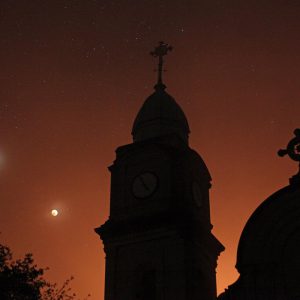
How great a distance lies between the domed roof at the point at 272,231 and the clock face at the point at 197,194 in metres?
6.08

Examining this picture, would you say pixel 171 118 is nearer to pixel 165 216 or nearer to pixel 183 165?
pixel 183 165

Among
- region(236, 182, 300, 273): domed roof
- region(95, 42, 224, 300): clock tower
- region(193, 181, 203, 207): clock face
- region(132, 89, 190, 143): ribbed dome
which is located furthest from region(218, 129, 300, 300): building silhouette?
region(132, 89, 190, 143): ribbed dome

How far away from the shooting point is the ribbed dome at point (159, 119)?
4312 cm

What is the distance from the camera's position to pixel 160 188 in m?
40.2

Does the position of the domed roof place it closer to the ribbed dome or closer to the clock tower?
the clock tower

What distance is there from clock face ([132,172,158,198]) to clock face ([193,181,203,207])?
83.3 inches

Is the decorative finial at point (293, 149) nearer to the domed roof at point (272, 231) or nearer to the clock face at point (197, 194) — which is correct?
the domed roof at point (272, 231)

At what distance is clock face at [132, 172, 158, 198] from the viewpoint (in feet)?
133

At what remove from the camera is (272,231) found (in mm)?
35344

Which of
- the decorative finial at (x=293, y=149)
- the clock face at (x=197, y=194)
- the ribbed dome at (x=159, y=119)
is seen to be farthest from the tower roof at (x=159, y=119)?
the decorative finial at (x=293, y=149)

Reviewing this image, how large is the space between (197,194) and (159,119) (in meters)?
4.25

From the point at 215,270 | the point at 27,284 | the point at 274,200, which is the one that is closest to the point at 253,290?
Answer: the point at 274,200

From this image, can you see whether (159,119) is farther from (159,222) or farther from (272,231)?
(272,231)

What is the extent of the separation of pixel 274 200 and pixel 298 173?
155 centimetres
